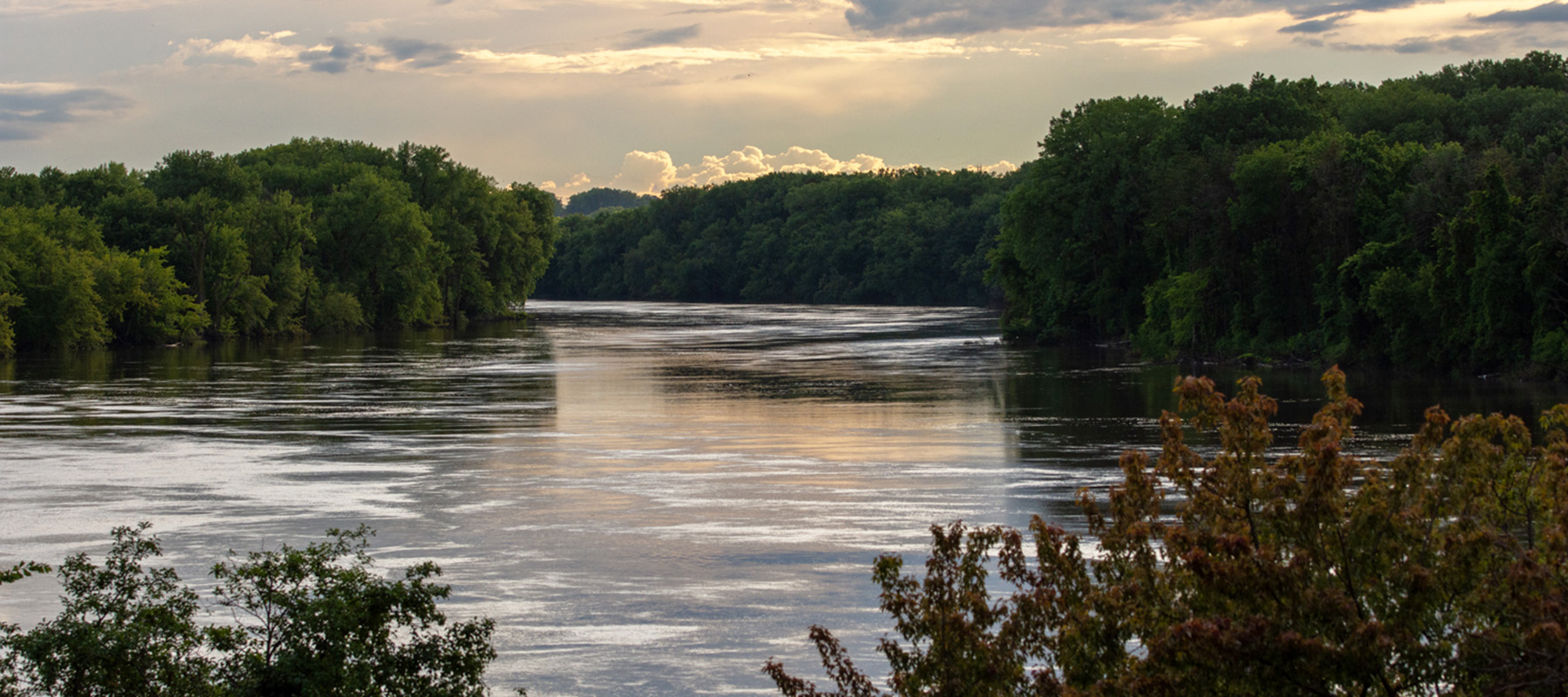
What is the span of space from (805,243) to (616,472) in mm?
147552

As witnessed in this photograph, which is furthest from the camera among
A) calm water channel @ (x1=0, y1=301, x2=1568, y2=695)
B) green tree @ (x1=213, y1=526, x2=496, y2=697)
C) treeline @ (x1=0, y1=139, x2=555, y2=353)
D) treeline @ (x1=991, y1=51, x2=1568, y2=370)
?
treeline @ (x1=0, y1=139, x2=555, y2=353)

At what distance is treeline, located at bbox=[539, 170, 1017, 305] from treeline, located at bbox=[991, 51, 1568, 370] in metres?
77.2

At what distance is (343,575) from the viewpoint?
8.27 metres

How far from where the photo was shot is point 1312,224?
1950 inches

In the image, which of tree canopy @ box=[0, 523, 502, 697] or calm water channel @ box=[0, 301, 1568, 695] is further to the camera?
calm water channel @ box=[0, 301, 1568, 695]

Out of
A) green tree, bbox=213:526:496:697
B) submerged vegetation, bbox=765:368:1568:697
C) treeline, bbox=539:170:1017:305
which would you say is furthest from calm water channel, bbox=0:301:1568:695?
treeline, bbox=539:170:1017:305

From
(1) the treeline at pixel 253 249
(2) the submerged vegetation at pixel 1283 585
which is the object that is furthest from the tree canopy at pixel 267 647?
(1) the treeline at pixel 253 249

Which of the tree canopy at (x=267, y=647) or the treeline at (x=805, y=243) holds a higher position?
the treeline at (x=805, y=243)

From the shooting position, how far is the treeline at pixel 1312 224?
39.5 m

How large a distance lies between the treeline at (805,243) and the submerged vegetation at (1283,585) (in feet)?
439

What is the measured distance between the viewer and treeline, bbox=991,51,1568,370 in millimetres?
39531

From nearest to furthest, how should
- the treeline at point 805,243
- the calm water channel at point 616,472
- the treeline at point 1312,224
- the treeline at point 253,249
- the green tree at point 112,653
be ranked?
the green tree at point 112,653 < the calm water channel at point 616,472 < the treeline at point 1312,224 < the treeline at point 253,249 < the treeline at point 805,243

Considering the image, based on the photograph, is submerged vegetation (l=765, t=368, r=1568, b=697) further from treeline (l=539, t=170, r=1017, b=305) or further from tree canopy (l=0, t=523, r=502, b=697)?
treeline (l=539, t=170, r=1017, b=305)

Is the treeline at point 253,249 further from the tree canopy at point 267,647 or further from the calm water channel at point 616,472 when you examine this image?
the tree canopy at point 267,647
